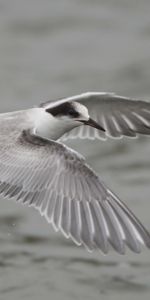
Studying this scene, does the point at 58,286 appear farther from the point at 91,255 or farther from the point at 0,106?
the point at 0,106

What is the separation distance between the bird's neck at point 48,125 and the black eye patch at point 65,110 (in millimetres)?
44

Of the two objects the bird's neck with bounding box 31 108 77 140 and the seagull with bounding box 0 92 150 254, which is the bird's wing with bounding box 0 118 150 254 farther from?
the bird's neck with bounding box 31 108 77 140

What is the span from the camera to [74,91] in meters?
11.2

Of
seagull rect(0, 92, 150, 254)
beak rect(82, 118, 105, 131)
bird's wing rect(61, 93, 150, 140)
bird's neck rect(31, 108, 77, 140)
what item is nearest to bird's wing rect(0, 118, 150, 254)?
seagull rect(0, 92, 150, 254)

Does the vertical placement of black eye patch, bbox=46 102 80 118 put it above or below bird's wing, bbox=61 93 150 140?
above

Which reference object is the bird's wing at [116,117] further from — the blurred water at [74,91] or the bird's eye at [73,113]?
the blurred water at [74,91]

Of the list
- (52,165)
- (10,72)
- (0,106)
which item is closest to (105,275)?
(52,165)

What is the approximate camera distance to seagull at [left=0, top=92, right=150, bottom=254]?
6941mm

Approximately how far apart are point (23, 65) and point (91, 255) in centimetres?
370

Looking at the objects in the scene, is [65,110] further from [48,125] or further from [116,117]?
[116,117]

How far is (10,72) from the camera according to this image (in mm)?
11578

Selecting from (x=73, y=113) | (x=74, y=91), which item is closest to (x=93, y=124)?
(x=73, y=113)

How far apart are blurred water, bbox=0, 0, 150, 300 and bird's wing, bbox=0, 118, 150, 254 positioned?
862mm

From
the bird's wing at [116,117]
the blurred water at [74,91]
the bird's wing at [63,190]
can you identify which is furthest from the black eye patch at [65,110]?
the blurred water at [74,91]
